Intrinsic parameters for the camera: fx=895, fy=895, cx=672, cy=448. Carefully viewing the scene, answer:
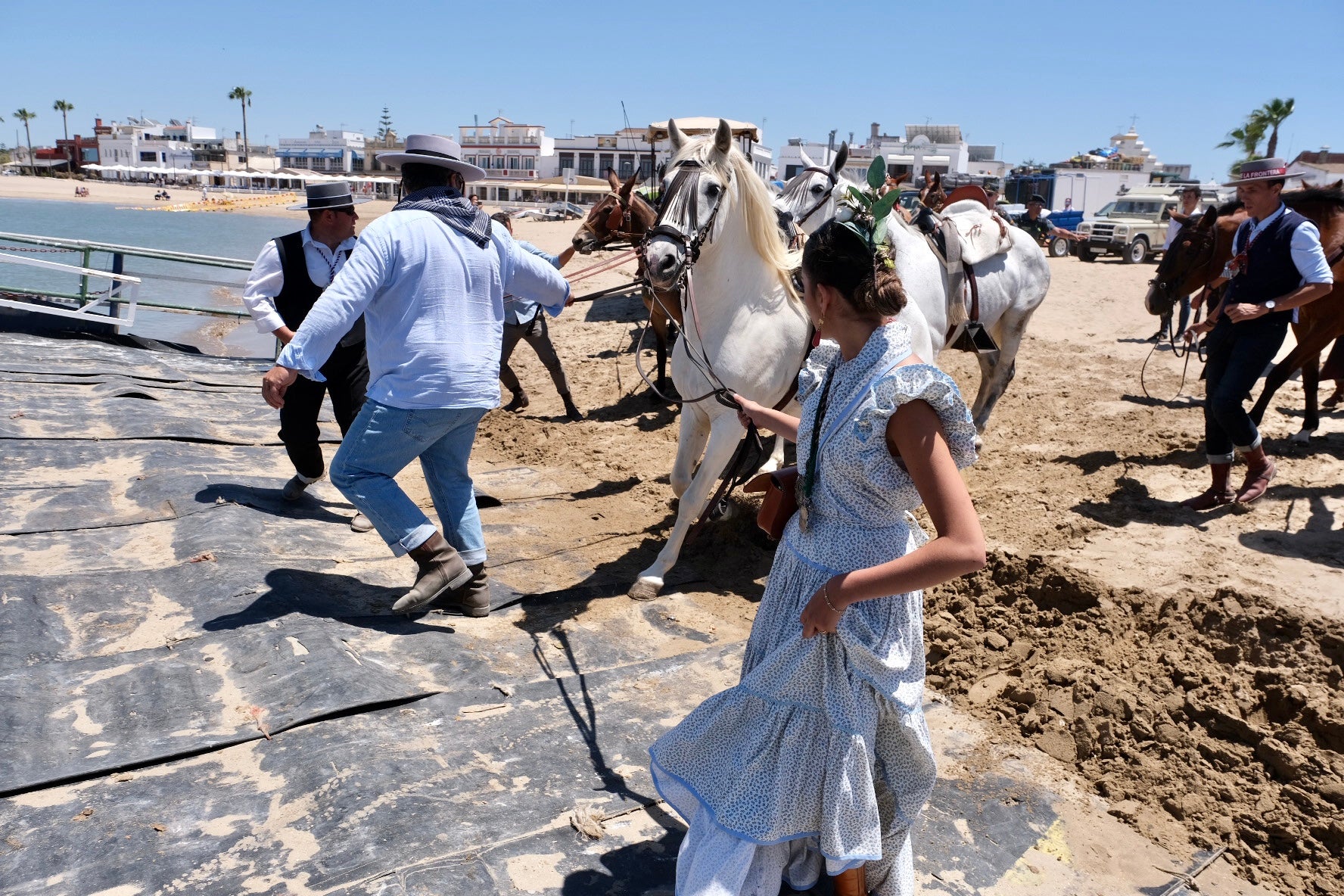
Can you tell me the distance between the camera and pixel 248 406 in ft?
26.9

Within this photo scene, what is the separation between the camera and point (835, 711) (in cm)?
208

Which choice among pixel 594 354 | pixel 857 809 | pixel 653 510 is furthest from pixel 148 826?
pixel 594 354

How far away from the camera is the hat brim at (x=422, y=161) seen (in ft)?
12.7

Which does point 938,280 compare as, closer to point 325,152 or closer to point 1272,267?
point 1272,267

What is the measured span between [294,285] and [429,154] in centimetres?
185

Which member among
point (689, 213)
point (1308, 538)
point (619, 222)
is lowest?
point (1308, 538)

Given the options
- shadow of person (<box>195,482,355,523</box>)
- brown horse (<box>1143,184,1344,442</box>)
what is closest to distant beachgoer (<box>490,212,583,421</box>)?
shadow of person (<box>195,482,355,523</box>)

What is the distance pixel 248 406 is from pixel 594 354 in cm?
465

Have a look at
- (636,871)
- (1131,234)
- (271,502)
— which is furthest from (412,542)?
(1131,234)

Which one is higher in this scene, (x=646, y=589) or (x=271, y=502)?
(x=271, y=502)

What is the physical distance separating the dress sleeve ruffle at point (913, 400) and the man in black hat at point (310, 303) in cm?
392

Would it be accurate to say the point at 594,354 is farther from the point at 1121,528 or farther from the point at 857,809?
the point at 857,809

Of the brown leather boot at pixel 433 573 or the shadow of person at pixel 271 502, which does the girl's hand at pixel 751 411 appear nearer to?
the brown leather boot at pixel 433 573

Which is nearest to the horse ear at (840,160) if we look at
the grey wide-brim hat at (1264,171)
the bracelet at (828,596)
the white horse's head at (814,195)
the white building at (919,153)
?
the white horse's head at (814,195)
